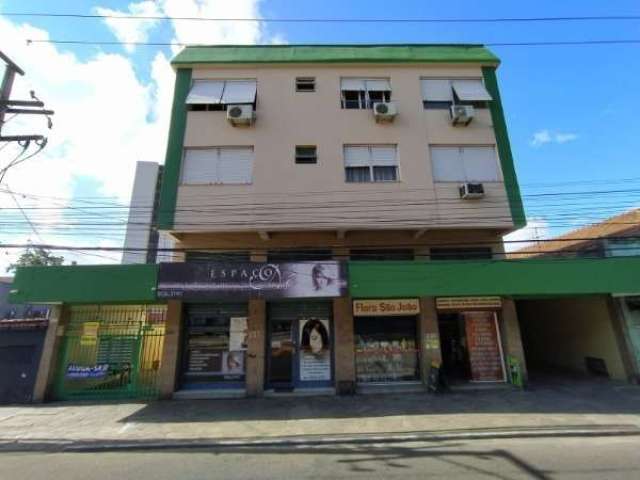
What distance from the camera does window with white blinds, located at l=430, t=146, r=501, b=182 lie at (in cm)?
1298

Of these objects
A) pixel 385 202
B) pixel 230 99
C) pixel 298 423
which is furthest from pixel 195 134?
pixel 298 423

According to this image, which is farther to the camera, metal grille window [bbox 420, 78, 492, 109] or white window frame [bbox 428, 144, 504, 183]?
metal grille window [bbox 420, 78, 492, 109]

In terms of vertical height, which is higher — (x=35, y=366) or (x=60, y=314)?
(x=60, y=314)

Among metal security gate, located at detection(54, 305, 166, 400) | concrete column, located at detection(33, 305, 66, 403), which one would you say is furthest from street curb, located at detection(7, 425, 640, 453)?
concrete column, located at detection(33, 305, 66, 403)

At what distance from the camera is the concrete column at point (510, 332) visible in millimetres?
12117

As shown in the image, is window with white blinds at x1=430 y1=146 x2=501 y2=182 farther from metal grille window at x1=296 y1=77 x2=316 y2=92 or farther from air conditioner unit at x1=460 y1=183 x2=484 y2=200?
metal grille window at x1=296 y1=77 x2=316 y2=92

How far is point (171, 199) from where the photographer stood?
12.3 meters

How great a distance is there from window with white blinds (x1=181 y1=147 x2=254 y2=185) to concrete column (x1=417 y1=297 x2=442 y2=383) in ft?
26.0

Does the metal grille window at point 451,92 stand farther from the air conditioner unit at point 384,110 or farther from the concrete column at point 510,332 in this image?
the concrete column at point 510,332

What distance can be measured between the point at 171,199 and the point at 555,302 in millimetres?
17091

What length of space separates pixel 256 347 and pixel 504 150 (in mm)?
11831

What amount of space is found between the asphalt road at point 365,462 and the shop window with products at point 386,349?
5.18 meters

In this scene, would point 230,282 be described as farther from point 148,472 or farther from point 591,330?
point 591,330

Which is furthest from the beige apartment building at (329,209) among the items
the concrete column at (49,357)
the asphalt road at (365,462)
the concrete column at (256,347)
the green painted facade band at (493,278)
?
the asphalt road at (365,462)
